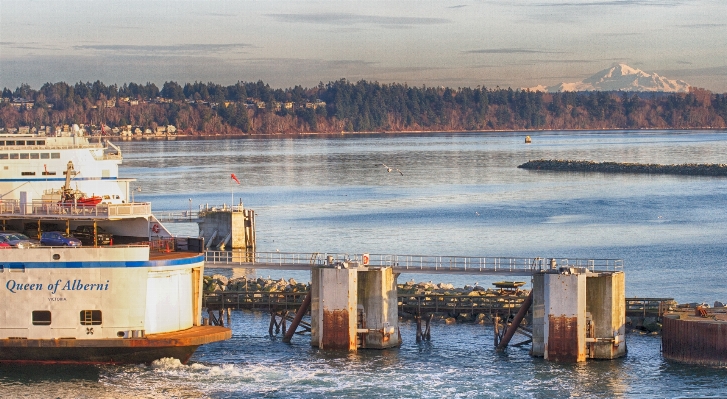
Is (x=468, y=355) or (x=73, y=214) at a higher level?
(x=73, y=214)

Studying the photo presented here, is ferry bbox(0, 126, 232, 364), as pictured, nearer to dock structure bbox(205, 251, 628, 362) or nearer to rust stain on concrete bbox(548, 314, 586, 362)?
dock structure bbox(205, 251, 628, 362)

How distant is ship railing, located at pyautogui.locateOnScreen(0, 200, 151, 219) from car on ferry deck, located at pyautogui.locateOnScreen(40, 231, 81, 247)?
4.36 ft

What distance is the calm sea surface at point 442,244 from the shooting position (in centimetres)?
3753

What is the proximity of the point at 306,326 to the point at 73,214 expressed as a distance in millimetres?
10081

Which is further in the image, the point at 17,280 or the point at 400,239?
the point at 400,239

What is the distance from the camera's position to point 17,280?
3728 centimetres

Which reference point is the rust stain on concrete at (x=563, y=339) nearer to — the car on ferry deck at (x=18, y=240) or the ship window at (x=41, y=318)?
the ship window at (x=41, y=318)

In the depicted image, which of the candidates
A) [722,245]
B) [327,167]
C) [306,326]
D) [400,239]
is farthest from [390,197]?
[306,326]

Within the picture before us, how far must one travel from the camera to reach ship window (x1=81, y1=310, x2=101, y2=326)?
1469 inches

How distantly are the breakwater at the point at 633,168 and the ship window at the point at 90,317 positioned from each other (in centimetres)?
12492

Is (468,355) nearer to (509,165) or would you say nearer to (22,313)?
(22,313)

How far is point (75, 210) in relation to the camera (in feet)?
131

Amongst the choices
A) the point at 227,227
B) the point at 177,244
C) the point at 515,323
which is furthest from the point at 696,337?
the point at 227,227

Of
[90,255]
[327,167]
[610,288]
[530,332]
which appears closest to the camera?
[90,255]
